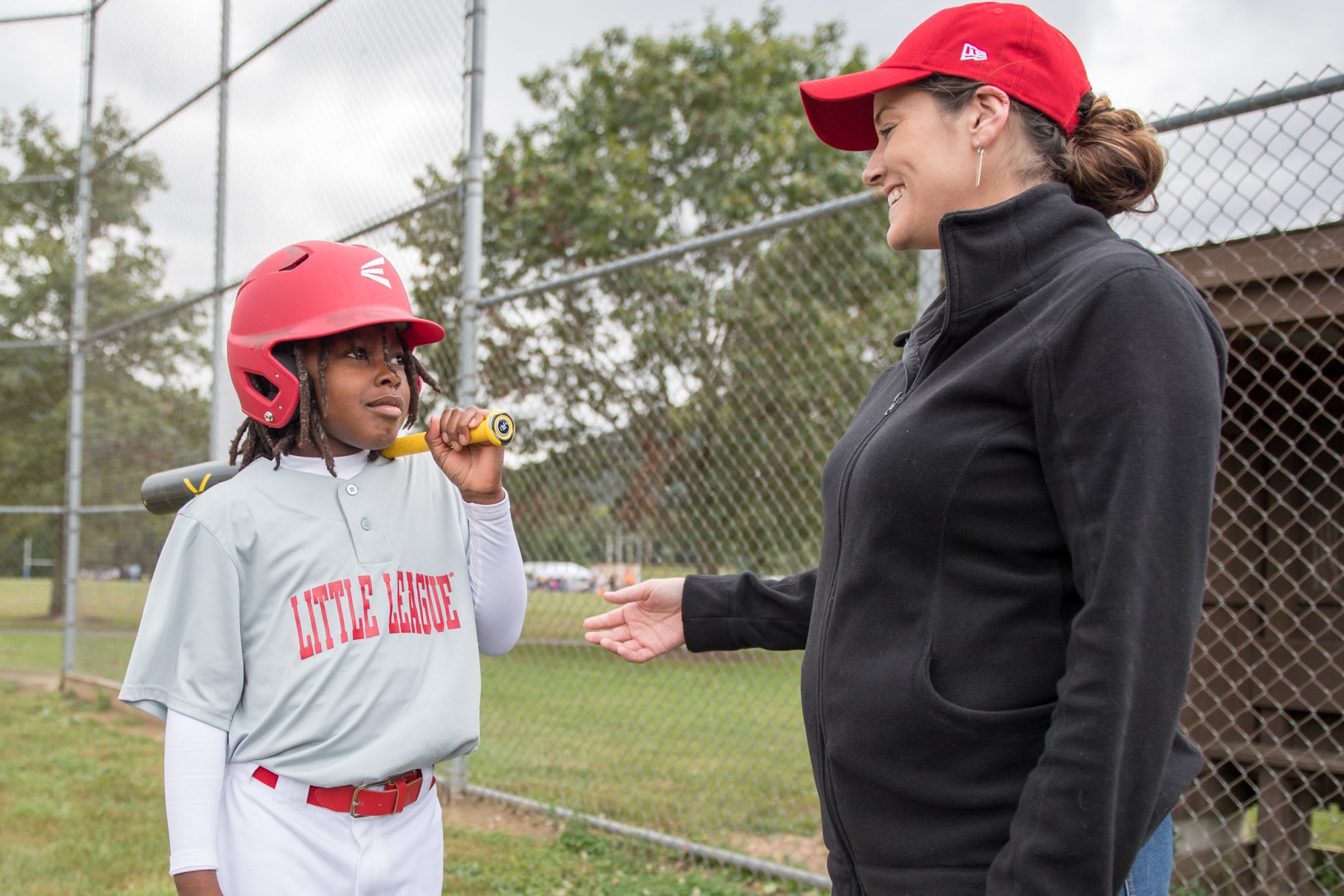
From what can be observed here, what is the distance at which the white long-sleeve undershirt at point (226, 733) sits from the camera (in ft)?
5.98

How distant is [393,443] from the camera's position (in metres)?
2.25

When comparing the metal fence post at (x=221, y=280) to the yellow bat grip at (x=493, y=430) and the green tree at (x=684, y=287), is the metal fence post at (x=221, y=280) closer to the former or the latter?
the green tree at (x=684, y=287)

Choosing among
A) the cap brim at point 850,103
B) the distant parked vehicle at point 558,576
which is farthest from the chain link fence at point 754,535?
the cap brim at point 850,103

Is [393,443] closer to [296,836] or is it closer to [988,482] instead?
[296,836]

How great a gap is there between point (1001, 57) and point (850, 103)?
0.97ft

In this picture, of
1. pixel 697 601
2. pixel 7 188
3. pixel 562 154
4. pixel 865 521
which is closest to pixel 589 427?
pixel 697 601

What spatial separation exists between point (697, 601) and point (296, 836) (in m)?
0.86

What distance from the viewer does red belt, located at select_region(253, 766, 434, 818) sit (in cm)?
195

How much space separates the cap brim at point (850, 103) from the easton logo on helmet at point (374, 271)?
931 mm

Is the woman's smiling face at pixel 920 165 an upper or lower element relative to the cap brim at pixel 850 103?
lower

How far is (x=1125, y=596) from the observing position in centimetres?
111

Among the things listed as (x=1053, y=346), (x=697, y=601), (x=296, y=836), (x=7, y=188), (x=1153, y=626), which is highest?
(x=7, y=188)

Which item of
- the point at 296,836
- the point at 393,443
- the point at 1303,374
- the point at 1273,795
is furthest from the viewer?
the point at 1303,374

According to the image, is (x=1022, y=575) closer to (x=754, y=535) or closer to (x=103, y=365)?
(x=754, y=535)
